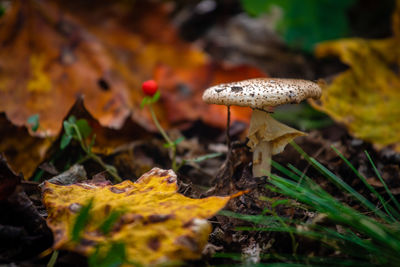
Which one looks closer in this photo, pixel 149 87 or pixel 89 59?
pixel 149 87

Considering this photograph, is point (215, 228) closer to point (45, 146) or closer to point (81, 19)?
point (45, 146)

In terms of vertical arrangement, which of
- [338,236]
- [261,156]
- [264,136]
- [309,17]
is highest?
[309,17]

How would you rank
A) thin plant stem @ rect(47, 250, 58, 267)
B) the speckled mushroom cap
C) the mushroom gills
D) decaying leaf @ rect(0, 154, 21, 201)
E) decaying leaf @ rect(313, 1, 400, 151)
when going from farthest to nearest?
decaying leaf @ rect(313, 1, 400, 151)
the mushroom gills
the speckled mushroom cap
decaying leaf @ rect(0, 154, 21, 201)
thin plant stem @ rect(47, 250, 58, 267)

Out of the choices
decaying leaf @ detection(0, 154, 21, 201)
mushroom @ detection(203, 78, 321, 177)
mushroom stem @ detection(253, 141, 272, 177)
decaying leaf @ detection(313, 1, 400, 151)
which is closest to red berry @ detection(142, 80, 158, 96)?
mushroom @ detection(203, 78, 321, 177)

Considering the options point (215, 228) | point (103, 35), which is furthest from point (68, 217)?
point (103, 35)

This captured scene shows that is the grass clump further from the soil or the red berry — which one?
the red berry

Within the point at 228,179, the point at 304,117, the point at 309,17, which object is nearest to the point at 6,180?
the point at 228,179

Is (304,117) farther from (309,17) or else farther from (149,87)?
(149,87)
